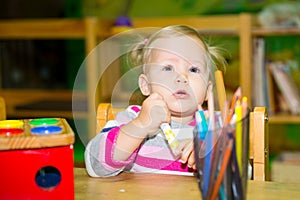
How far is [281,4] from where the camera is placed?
2871mm

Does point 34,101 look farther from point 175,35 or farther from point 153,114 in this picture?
point 153,114

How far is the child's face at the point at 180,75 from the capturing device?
0.96m

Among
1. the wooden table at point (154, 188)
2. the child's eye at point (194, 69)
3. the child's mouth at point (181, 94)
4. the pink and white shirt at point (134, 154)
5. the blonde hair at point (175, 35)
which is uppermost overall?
the blonde hair at point (175, 35)

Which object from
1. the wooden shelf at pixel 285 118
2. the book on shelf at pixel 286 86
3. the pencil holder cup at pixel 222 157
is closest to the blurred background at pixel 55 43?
the book on shelf at pixel 286 86

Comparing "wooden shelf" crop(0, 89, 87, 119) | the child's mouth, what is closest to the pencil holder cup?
the child's mouth

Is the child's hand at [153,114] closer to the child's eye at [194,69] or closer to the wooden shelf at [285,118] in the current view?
the child's eye at [194,69]

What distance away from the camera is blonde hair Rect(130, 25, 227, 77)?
3.38 ft

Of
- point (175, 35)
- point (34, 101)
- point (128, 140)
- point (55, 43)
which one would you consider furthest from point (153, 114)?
point (55, 43)

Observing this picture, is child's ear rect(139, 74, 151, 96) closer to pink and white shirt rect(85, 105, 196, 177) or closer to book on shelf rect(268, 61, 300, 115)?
pink and white shirt rect(85, 105, 196, 177)

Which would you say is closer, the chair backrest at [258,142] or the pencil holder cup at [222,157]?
the pencil holder cup at [222,157]

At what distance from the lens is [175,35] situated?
103 centimetres

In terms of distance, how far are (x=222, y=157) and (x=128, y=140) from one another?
0.27 metres

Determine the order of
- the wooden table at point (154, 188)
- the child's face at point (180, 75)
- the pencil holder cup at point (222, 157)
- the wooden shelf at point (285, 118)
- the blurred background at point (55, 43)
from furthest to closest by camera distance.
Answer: the blurred background at point (55, 43), the wooden shelf at point (285, 118), the child's face at point (180, 75), the wooden table at point (154, 188), the pencil holder cup at point (222, 157)

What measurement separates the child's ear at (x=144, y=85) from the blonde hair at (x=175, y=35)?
0.03 m
